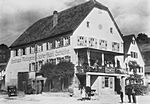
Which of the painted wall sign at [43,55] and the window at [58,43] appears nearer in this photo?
the painted wall sign at [43,55]

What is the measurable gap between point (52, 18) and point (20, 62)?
26.3 ft

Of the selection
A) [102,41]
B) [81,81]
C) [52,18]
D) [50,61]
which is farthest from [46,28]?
[81,81]

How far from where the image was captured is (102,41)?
39.3m

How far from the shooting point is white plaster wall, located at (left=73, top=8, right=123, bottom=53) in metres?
36.6

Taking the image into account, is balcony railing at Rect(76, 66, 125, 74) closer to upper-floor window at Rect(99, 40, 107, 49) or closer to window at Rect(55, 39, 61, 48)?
upper-floor window at Rect(99, 40, 107, 49)

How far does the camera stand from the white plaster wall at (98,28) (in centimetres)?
3656

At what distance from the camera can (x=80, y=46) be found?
3641 cm

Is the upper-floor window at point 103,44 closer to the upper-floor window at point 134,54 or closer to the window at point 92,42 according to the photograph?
the window at point 92,42

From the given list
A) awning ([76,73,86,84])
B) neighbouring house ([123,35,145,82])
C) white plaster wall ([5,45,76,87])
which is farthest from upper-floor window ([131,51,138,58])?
Result: awning ([76,73,86,84])

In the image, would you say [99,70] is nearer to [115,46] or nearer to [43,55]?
[115,46]

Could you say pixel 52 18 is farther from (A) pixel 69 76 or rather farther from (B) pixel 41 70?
(A) pixel 69 76

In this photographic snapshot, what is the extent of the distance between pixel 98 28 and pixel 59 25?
16.6ft

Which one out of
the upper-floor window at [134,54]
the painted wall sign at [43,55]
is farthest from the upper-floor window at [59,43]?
the upper-floor window at [134,54]

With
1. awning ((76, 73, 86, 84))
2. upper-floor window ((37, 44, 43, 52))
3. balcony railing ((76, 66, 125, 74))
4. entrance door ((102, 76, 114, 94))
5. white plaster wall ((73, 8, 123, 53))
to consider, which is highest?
white plaster wall ((73, 8, 123, 53))
